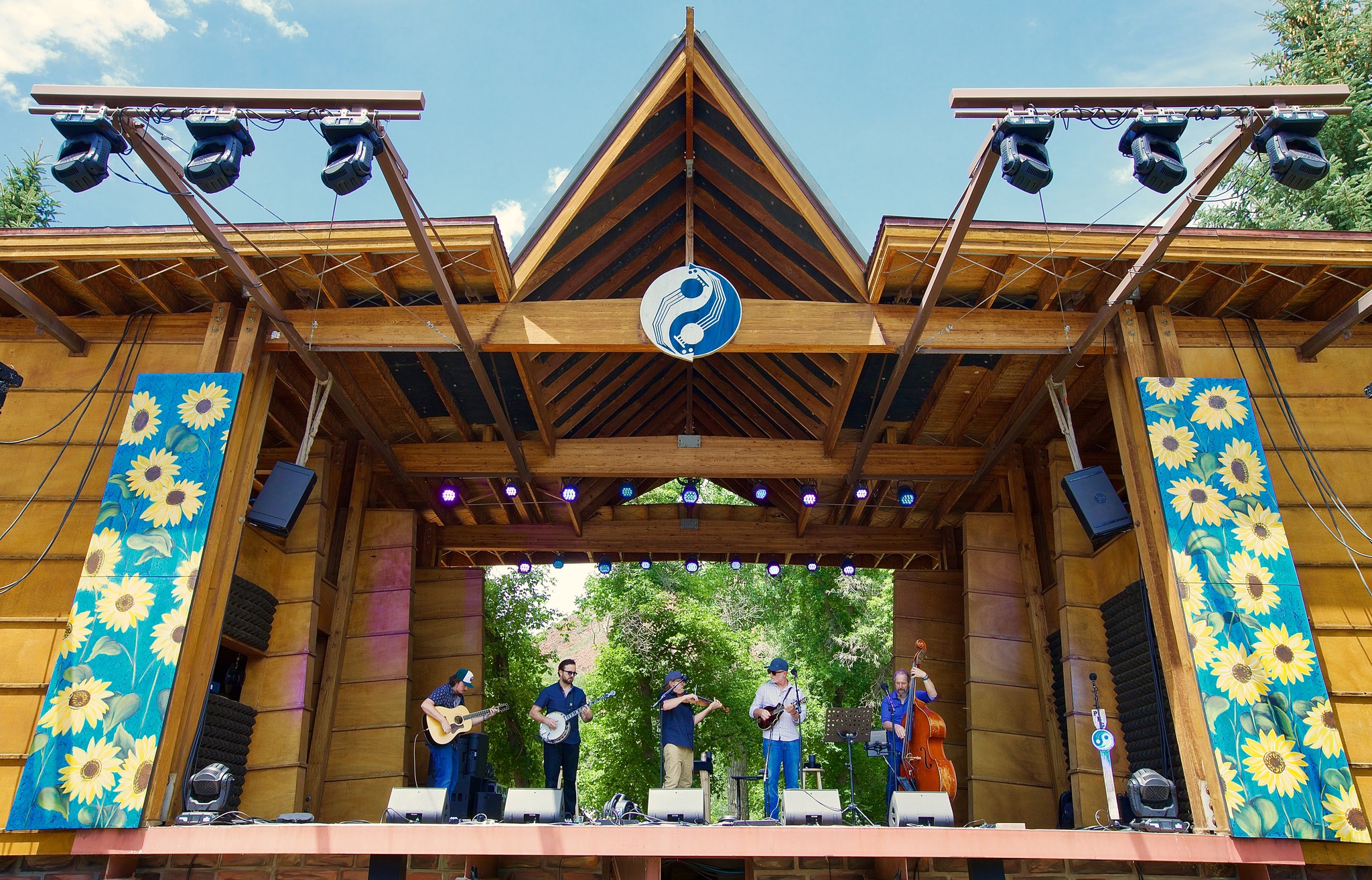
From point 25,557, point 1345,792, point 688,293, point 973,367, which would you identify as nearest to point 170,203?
point 25,557

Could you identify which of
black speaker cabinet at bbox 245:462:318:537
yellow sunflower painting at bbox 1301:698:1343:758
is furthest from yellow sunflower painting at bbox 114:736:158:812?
yellow sunflower painting at bbox 1301:698:1343:758

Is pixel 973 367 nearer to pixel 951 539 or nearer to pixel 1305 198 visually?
pixel 951 539

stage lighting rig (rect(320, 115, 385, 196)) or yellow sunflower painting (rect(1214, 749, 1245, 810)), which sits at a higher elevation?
stage lighting rig (rect(320, 115, 385, 196))

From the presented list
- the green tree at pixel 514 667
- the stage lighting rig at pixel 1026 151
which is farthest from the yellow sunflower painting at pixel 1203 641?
the green tree at pixel 514 667

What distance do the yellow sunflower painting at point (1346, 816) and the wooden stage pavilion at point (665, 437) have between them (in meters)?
0.17

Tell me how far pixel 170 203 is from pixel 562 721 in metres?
4.83

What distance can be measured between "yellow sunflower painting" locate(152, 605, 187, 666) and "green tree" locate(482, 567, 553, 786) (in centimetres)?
837

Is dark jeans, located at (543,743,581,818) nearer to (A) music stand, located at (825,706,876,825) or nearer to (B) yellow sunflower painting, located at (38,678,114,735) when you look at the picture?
(A) music stand, located at (825,706,876,825)

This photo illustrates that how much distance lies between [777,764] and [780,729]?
272 millimetres

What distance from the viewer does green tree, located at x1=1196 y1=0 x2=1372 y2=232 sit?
15.2 m

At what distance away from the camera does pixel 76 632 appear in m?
5.89

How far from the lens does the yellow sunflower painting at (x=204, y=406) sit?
6570 millimetres

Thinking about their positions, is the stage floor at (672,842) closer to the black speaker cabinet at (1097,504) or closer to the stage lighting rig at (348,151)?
the black speaker cabinet at (1097,504)

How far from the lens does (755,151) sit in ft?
22.5
